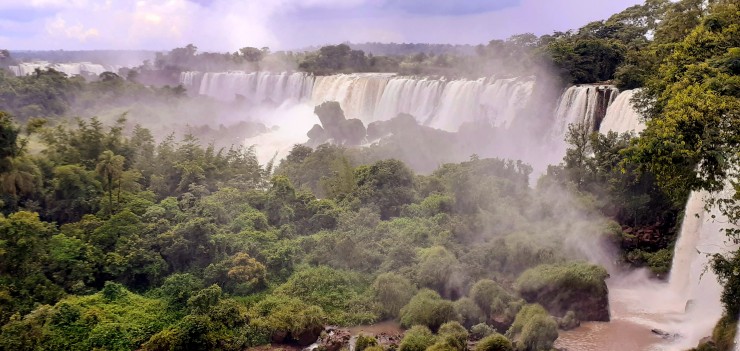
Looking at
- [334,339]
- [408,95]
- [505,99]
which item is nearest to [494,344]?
[334,339]

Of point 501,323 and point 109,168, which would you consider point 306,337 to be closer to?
point 501,323

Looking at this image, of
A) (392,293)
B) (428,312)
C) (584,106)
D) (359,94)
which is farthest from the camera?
(359,94)

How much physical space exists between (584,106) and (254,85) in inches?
1191

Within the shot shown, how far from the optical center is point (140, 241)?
1455 centimetres

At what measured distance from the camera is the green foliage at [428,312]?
12180 mm

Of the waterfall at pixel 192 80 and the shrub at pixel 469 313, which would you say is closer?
the shrub at pixel 469 313

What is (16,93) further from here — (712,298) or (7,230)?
(712,298)

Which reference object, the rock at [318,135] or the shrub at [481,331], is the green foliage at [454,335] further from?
the rock at [318,135]

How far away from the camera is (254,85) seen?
46.9 m

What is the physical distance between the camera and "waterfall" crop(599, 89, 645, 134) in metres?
20.0

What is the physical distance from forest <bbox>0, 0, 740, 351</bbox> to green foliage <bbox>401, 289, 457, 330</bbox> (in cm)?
4

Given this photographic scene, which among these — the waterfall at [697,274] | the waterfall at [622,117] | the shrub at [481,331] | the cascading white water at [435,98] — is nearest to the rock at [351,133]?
the cascading white water at [435,98]

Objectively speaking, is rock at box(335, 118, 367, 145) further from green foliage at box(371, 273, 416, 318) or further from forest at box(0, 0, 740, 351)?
green foliage at box(371, 273, 416, 318)

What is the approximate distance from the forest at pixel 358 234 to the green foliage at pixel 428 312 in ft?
0.14
